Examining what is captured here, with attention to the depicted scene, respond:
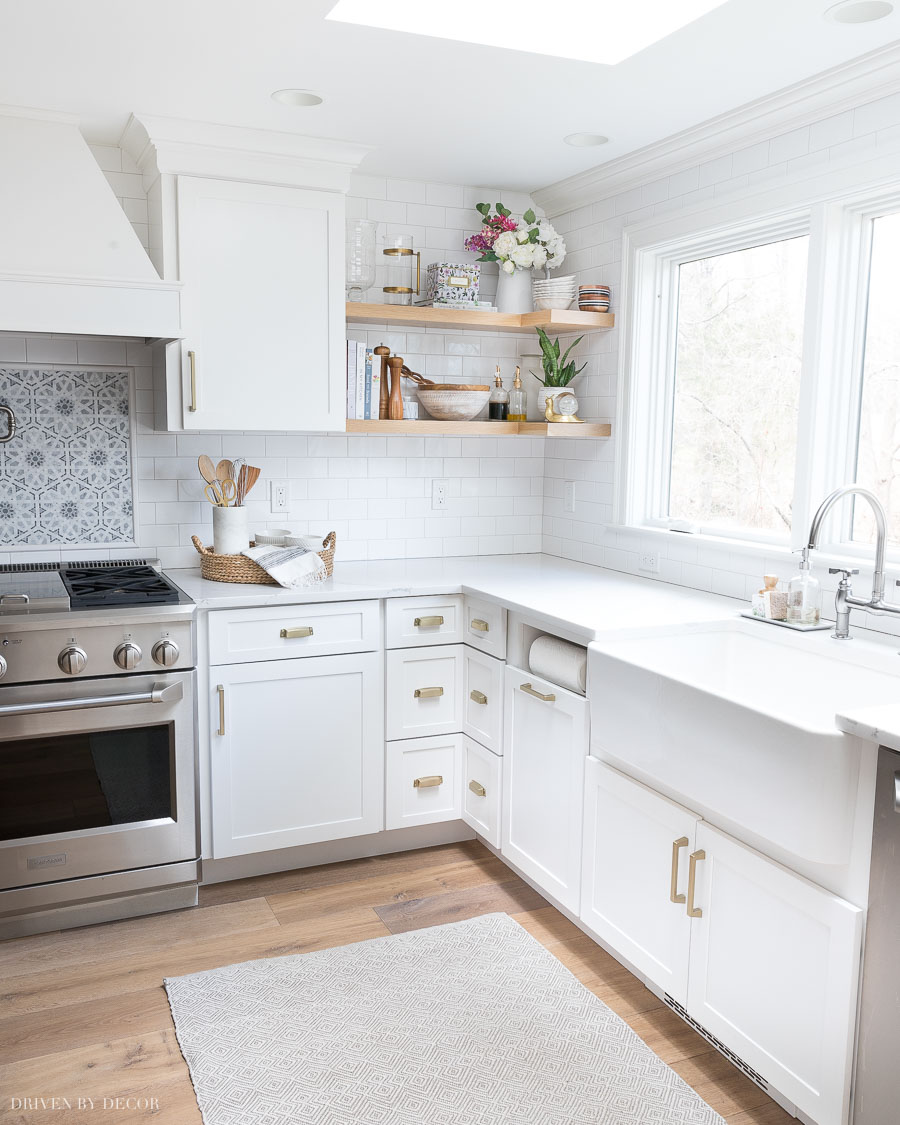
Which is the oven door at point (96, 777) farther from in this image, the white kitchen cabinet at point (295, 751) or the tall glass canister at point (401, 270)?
the tall glass canister at point (401, 270)

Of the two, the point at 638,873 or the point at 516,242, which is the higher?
the point at 516,242

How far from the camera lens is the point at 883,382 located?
8.59 feet

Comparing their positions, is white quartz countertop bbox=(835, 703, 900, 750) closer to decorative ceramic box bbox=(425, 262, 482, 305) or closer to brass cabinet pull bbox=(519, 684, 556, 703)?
brass cabinet pull bbox=(519, 684, 556, 703)

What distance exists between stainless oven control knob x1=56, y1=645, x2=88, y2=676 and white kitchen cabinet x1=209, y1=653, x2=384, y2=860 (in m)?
0.40

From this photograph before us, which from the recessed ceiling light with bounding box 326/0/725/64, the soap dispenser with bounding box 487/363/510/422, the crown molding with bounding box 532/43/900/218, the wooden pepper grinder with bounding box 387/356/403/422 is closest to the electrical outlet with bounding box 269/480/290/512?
the wooden pepper grinder with bounding box 387/356/403/422

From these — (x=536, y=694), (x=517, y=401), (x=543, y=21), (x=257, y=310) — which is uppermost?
(x=543, y=21)

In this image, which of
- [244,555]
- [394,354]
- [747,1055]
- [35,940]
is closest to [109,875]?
[35,940]

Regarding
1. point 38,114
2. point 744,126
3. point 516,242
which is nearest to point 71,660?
point 38,114

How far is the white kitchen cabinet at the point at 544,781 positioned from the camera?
2.67 m

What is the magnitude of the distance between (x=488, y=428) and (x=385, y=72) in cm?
136

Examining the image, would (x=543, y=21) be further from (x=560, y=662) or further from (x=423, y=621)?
(x=423, y=621)

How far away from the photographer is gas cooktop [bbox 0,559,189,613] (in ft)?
8.94

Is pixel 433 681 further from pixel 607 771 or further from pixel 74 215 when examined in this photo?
pixel 74 215

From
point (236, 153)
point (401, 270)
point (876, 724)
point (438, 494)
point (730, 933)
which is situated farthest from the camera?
point (438, 494)
